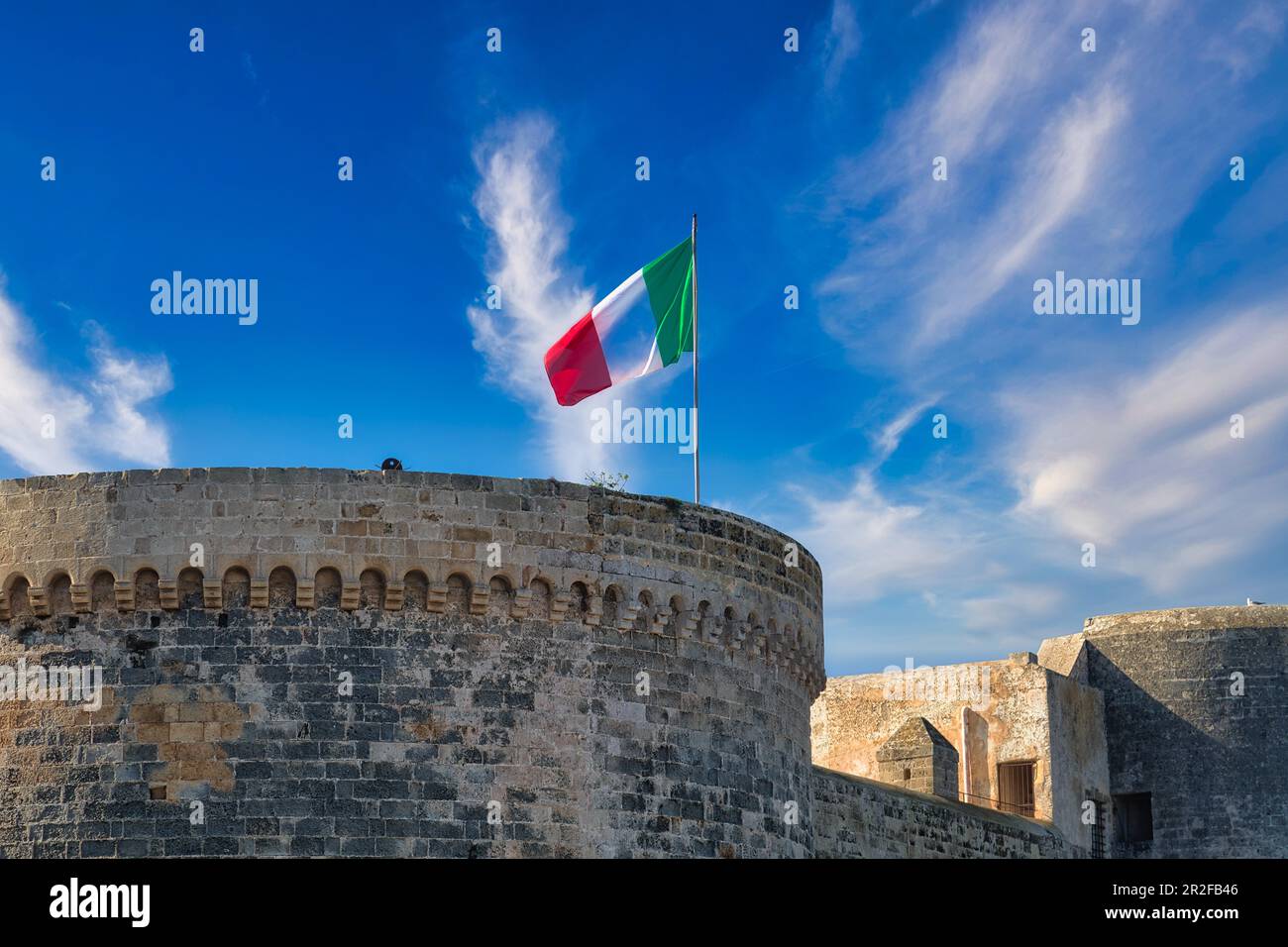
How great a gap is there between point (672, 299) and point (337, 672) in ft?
22.3

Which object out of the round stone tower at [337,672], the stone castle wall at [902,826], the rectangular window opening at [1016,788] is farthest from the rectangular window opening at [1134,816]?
the round stone tower at [337,672]

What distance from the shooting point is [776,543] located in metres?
17.0

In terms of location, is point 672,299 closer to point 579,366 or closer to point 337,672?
point 579,366

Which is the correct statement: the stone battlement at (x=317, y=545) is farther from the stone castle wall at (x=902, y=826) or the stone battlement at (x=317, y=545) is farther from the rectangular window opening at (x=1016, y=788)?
the rectangular window opening at (x=1016, y=788)

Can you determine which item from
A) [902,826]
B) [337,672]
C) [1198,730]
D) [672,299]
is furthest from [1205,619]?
[337,672]

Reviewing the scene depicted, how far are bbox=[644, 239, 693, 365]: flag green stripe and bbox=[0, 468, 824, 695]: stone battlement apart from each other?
4.03 metres

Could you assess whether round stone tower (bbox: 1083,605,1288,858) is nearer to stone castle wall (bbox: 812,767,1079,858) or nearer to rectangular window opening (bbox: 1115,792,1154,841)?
rectangular window opening (bbox: 1115,792,1154,841)

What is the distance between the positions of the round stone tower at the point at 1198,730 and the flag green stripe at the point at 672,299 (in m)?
14.0

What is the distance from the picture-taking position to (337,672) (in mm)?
14180

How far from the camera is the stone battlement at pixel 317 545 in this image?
1433 cm
